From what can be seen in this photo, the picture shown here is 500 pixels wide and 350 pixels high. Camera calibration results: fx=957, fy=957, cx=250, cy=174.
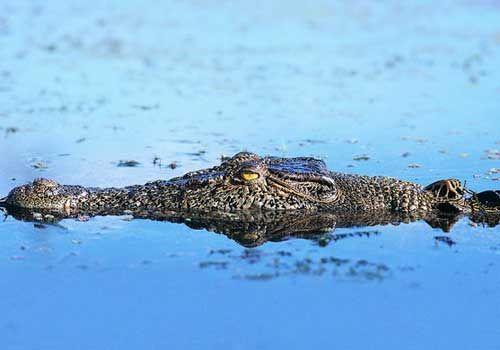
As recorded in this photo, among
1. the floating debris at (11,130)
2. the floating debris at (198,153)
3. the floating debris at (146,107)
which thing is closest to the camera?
the floating debris at (198,153)

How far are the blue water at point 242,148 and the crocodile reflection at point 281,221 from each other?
15 centimetres

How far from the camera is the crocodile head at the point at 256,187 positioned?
30.7 feet

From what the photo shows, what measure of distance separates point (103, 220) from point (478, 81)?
35.4 feet

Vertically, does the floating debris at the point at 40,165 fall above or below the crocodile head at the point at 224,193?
below

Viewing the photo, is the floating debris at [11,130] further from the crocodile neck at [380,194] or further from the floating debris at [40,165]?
the crocodile neck at [380,194]

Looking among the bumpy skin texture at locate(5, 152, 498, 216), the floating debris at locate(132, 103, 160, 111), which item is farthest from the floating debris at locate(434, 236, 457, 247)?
the floating debris at locate(132, 103, 160, 111)

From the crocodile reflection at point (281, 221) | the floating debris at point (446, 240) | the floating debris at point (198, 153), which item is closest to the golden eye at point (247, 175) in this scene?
the crocodile reflection at point (281, 221)

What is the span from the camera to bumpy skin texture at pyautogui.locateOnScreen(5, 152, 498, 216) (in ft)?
30.8

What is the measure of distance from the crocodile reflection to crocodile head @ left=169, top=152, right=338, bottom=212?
9cm

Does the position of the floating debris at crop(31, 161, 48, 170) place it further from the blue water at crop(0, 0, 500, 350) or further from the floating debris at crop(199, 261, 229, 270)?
the floating debris at crop(199, 261, 229, 270)

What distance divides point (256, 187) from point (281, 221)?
1.44ft

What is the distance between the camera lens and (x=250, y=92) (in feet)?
55.7

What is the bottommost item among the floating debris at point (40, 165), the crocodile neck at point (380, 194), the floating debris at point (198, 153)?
the floating debris at point (40, 165)

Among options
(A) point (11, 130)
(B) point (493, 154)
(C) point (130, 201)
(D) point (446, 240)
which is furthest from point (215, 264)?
(A) point (11, 130)
